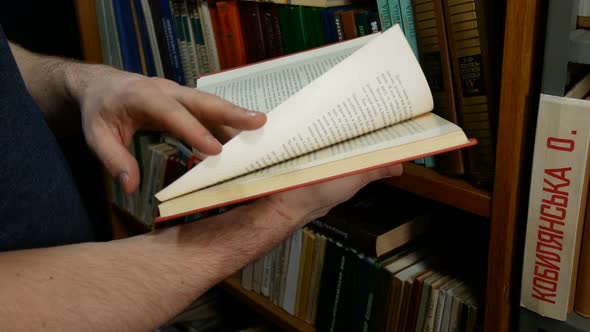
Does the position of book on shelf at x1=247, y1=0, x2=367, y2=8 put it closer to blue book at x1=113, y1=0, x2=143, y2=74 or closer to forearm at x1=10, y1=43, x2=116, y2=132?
forearm at x1=10, y1=43, x2=116, y2=132

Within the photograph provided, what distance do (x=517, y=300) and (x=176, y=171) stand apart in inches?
32.4

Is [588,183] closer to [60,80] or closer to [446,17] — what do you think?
[446,17]

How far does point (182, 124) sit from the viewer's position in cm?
48

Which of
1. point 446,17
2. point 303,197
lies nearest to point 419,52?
point 446,17

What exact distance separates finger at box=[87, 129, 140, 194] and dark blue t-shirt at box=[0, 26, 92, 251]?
0.27ft

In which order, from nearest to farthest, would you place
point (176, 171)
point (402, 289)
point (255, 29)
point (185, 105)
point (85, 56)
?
point (185, 105) → point (402, 289) → point (255, 29) → point (176, 171) → point (85, 56)

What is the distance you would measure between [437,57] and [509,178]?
0.18m

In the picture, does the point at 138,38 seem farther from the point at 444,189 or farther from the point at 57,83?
the point at 444,189

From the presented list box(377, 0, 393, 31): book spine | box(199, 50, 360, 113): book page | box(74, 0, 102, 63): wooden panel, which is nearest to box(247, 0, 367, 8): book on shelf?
box(377, 0, 393, 31): book spine

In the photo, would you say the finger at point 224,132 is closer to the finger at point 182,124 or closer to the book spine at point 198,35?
the finger at point 182,124

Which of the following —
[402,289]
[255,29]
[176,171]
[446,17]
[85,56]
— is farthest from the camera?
[85,56]

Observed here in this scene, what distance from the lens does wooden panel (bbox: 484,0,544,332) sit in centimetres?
59

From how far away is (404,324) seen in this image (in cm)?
85

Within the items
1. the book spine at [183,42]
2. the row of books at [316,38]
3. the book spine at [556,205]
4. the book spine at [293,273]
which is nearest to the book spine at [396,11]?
the row of books at [316,38]
